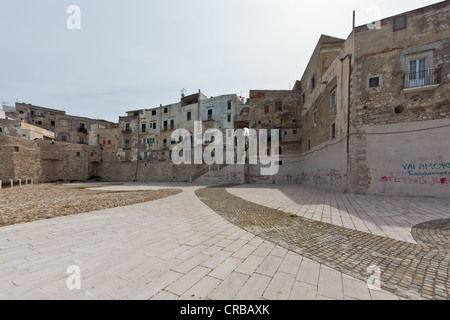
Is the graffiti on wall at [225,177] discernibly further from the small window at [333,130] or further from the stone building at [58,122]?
the stone building at [58,122]

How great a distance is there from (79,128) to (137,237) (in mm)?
51244

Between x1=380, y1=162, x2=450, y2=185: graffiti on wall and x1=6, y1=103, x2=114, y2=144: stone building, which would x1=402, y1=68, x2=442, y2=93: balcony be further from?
x1=6, y1=103, x2=114, y2=144: stone building

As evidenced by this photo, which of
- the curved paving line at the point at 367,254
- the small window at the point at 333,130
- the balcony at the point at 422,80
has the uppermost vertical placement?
the balcony at the point at 422,80

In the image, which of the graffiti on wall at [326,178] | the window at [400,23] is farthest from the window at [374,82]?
the graffiti on wall at [326,178]

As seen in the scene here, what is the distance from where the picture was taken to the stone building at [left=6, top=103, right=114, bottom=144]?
134 feet

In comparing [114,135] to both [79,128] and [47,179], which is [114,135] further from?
[47,179]

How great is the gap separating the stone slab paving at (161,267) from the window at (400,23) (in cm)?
1610

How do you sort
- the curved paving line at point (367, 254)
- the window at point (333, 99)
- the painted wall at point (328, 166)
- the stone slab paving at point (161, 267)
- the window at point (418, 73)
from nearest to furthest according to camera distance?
the stone slab paving at point (161, 267) → the curved paving line at point (367, 254) → the window at point (418, 73) → the painted wall at point (328, 166) → the window at point (333, 99)

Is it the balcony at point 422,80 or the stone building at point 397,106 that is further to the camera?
the balcony at point 422,80

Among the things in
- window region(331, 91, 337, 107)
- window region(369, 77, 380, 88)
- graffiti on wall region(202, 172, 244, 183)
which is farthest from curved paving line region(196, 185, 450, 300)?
graffiti on wall region(202, 172, 244, 183)

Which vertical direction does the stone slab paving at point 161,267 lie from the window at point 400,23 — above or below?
below

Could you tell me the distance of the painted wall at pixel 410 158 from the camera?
32.6 ft

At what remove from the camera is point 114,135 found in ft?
138
